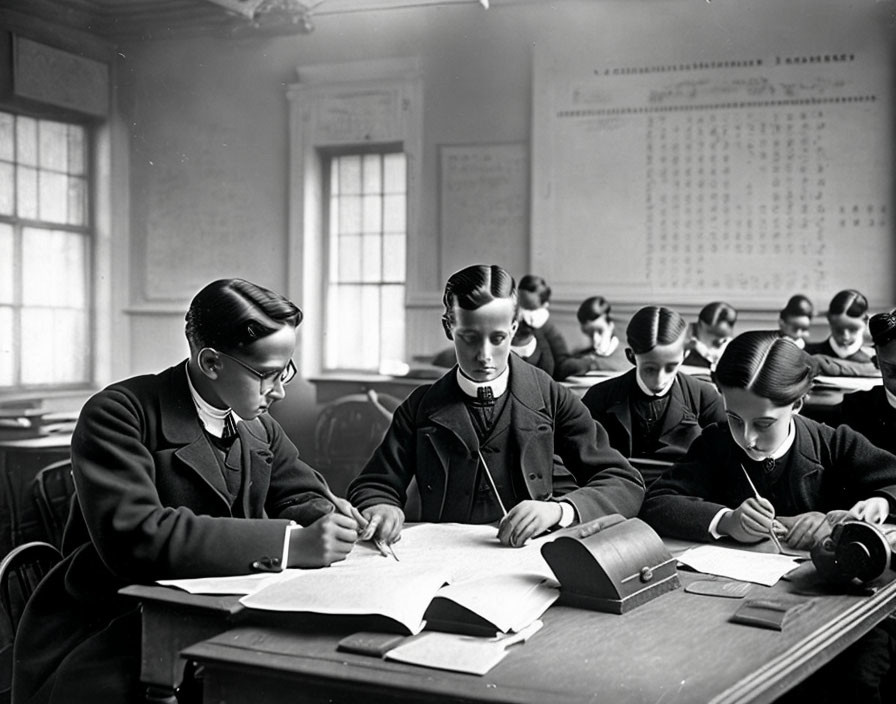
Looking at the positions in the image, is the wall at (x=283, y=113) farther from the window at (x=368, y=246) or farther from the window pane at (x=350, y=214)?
the window pane at (x=350, y=214)

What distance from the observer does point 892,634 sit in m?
1.59

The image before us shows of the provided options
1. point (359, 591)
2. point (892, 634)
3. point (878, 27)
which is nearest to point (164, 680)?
point (359, 591)

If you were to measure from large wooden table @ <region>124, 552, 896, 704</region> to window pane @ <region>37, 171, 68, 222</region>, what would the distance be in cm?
451

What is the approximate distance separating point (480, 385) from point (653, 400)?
77cm

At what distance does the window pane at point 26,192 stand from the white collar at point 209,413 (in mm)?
3514

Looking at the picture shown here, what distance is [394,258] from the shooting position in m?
7.06

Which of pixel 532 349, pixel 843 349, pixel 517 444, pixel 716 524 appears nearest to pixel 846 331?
pixel 843 349

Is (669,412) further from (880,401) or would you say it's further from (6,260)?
(6,260)

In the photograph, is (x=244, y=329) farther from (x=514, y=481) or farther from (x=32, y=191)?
(x=32, y=191)

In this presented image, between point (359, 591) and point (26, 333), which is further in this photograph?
point (26, 333)

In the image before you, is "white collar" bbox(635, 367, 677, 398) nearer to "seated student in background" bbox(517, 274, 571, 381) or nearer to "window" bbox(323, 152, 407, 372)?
"seated student in background" bbox(517, 274, 571, 381)

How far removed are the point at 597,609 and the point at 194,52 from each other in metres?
5.77

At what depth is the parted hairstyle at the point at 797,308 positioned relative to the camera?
588 cm

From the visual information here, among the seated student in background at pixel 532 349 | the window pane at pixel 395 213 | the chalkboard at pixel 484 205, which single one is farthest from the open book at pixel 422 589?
the window pane at pixel 395 213
